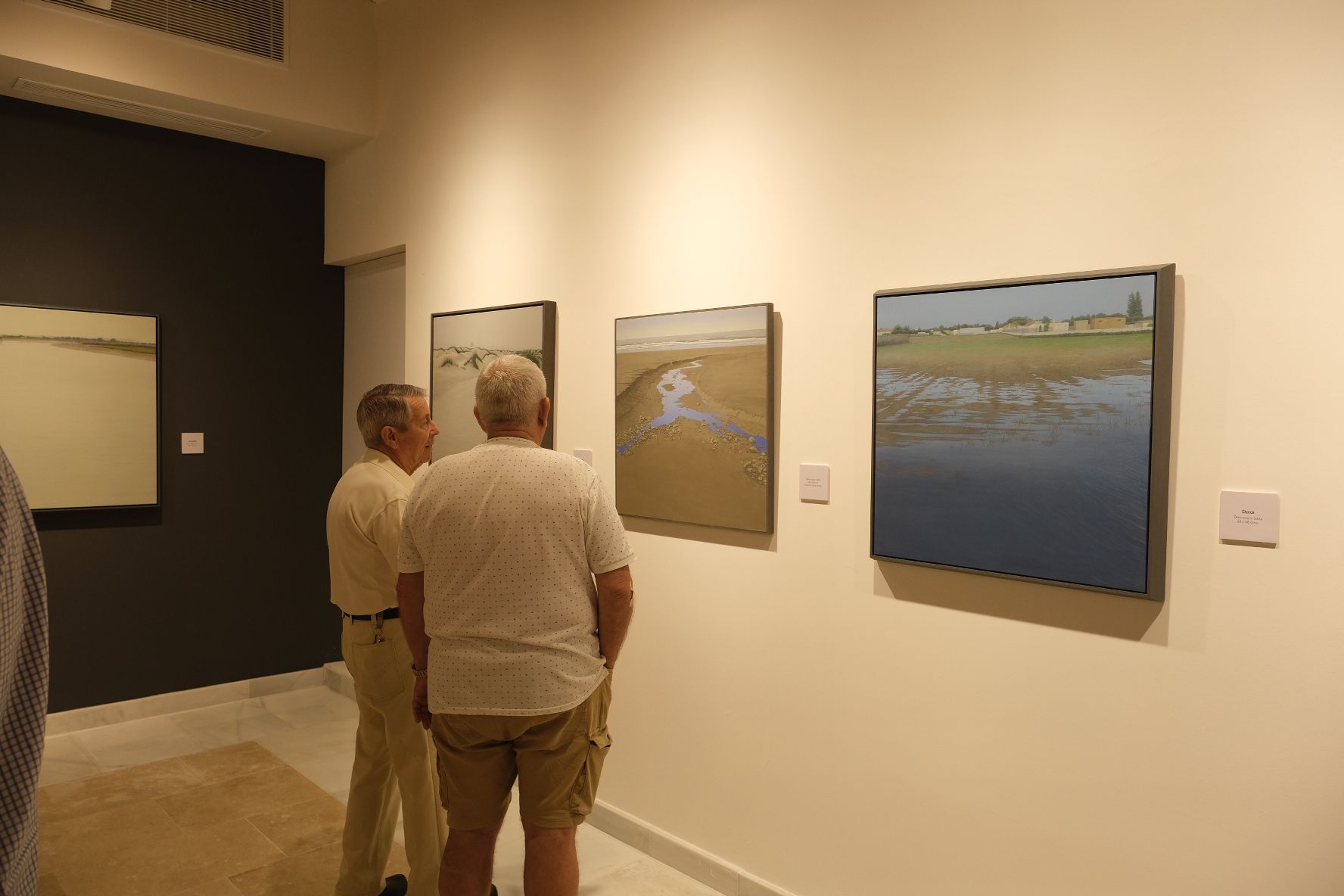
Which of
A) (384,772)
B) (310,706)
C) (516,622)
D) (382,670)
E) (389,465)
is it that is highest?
(389,465)

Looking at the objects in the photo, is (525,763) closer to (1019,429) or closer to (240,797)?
(1019,429)

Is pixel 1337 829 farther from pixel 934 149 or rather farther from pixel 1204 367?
pixel 934 149

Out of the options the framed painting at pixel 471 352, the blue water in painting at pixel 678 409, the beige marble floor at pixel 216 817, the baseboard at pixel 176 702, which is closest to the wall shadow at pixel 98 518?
the baseboard at pixel 176 702

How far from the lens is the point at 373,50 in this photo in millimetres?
4844

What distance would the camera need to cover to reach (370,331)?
17.3 feet

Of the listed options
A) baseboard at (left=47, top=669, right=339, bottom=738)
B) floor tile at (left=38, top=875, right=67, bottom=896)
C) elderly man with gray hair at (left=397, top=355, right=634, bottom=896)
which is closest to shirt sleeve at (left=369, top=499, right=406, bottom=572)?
elderly man with gray hair at (left=397, top=355, right=634, bottom=896)

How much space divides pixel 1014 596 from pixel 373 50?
4.28m

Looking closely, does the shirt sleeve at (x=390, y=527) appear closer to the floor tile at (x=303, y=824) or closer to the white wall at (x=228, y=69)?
the floor tile at (x=303, y=824)

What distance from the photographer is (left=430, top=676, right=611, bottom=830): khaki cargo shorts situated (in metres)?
2.13

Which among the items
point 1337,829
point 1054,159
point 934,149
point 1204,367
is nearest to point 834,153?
point 934,149

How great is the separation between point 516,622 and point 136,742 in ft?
11.0

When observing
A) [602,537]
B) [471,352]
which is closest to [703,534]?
[602,537]

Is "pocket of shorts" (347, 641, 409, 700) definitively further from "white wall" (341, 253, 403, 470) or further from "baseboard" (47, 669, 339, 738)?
"baseboard" (47, 669, 339, 738)

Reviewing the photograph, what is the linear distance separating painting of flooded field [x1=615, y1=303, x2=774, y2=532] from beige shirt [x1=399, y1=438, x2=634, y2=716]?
2.66 ft
